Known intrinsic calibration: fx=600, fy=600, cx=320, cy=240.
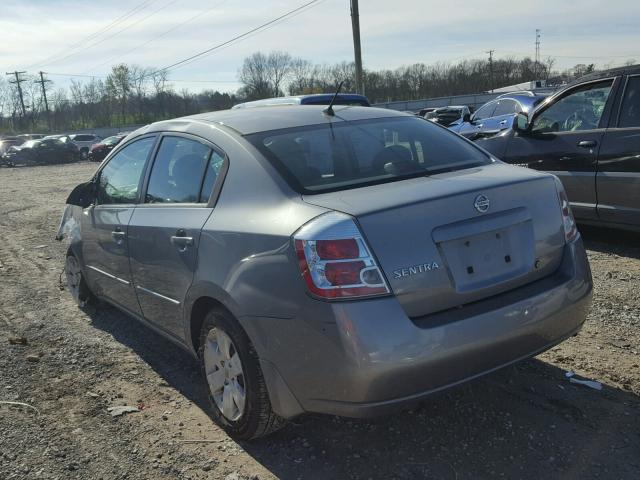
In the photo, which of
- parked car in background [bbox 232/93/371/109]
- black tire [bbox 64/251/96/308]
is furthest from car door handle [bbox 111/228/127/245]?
parked car in background [bbox 232/93/371/109]

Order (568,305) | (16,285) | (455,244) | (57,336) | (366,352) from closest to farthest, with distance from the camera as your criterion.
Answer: (366,352), (455,244), (568,305), (57,336), (16,285)

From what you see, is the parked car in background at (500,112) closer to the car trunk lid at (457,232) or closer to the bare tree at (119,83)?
the car trunk lid at (457,232)

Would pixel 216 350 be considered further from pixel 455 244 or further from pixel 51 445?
pixel 455 244

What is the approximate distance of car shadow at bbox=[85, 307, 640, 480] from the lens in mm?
2766

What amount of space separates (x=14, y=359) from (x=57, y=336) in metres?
0.48

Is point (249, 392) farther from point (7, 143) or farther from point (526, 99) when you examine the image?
point (7, 143)

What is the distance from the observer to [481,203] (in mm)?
2803

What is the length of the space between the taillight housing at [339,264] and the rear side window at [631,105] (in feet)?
14.4

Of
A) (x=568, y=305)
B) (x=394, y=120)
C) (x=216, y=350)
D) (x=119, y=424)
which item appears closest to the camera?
(x=568, y=305)

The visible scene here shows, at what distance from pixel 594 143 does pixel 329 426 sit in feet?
14.3

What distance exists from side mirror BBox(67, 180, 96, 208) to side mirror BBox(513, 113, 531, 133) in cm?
452

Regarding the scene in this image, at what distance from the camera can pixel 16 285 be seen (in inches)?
267

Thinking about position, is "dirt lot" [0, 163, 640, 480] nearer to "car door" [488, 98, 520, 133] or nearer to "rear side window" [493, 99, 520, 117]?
"car door" [488, 98, 520, 133]

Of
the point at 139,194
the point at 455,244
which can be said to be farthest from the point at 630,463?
the point at 139,194
